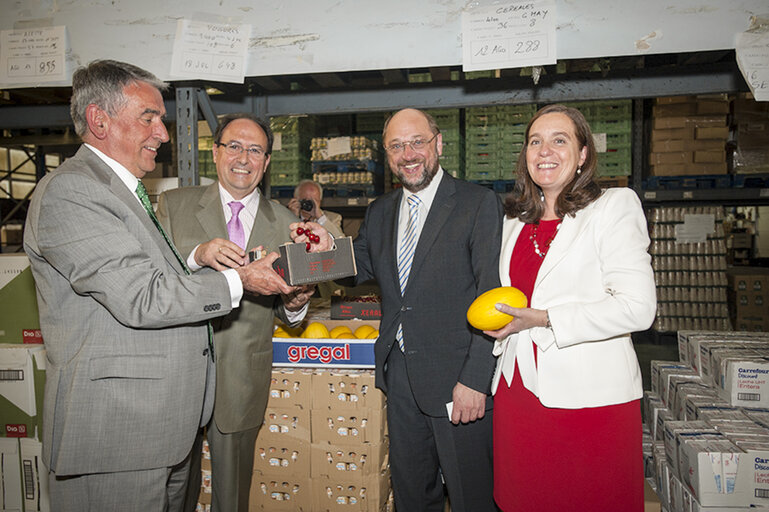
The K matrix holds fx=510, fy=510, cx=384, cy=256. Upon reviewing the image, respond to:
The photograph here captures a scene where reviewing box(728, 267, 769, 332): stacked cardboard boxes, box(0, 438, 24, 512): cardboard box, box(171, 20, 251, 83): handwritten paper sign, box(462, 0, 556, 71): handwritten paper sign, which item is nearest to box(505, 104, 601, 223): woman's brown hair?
box(462, 0, 556, 71): handwritten paper sign

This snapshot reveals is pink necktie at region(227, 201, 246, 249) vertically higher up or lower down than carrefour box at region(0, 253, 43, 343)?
higher up

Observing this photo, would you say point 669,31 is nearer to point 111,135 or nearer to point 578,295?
point 578,295

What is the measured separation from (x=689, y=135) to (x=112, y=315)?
696 cm

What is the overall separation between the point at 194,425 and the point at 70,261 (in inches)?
28.1

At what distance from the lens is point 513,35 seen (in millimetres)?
2184

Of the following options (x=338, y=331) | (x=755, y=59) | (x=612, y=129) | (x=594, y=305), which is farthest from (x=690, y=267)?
(x=594, y=305)

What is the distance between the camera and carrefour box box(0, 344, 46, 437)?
2893mm

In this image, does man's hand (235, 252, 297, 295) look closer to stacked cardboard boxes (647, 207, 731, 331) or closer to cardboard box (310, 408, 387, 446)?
cardboard box (310, 408, 387, 446)

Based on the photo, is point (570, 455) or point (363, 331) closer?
point (570, 455)

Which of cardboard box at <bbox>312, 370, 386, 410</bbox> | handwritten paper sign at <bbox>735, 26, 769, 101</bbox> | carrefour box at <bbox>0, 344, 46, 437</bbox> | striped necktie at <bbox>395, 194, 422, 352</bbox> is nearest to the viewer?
handwritten paper sign at <bbox>735, 26, 769, 101</bbox>

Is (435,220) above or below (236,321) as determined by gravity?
above

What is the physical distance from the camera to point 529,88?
2750 millimetres

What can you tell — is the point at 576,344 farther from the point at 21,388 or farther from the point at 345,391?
the point at 21,388

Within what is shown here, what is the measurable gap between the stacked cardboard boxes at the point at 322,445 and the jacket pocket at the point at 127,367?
1.11m
